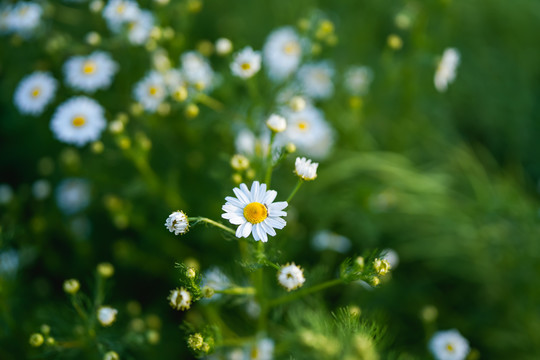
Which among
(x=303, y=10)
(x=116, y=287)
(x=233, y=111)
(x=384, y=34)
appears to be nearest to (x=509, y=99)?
(x=384, y=34)

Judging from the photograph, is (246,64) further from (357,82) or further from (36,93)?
(36,93)

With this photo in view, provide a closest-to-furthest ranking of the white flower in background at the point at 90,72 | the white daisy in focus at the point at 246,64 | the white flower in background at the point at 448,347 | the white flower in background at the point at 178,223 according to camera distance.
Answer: the white flower in background at the point at 178,223 < the white flower in background at the point at 448,347 < the white daisy in focus at the point at 246,64 < the white flower in background at the point at 90,72

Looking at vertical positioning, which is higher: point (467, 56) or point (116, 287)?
point (467, 56)

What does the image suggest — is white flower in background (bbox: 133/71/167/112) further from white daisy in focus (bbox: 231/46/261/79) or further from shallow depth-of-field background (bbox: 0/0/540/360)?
white daisy in focus (bbox: 231/46/261/79)

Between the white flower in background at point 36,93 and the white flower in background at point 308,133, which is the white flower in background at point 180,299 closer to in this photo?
the white flower in background at point 308,133

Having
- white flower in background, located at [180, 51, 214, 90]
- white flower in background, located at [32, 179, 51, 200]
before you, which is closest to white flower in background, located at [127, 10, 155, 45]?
white flower in background, located at [180, 51, 214, 90]

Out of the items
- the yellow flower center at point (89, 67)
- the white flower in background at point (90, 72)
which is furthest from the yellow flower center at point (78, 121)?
the yellow flower center at point (89, 67)

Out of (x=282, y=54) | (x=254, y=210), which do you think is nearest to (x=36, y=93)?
(x=282, y=54)

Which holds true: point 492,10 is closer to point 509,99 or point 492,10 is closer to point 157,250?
point 509,99
